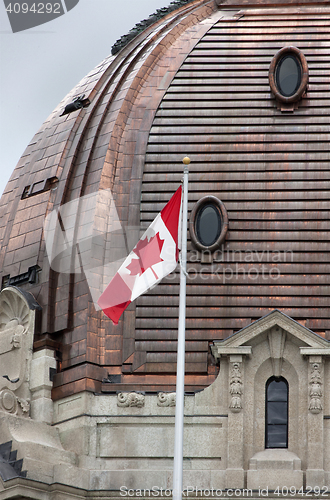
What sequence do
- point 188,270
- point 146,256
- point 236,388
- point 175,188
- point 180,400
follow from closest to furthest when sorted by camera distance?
point 180,400
point 146,256
point 236,388
point 188,270
point 175,188

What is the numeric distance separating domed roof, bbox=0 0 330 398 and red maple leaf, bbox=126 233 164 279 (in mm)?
7578

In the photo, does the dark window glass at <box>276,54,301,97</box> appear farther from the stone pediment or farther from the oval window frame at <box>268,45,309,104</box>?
the stone pediment

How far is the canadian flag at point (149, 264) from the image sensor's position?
2956cm

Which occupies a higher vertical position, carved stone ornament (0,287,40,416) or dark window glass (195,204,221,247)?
dark window glass (195,204,221,247)

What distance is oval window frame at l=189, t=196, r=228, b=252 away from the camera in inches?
1528

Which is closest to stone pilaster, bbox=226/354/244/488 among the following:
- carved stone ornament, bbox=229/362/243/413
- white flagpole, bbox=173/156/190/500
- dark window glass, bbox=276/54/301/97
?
carved stone ornament, bbox=229/362/243/413

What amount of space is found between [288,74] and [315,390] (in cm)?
1247

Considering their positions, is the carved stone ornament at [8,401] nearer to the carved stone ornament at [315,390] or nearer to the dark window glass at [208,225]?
the dark window glass at [208,225]

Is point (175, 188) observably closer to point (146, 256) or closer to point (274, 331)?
point (274, 331)

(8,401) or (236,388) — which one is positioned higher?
(236,388)

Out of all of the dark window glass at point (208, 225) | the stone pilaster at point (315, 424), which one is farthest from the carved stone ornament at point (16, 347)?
the stone pilaster at point (315, 424)

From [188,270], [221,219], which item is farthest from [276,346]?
[221,219]

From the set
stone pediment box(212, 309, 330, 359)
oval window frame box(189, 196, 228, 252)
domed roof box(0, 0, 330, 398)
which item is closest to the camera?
stone pediment box(212, 309, 330, 359)

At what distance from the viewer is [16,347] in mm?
37812
